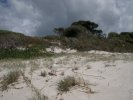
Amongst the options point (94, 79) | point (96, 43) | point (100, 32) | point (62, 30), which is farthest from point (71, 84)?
point (100, 32)

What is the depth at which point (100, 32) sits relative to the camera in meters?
43.3

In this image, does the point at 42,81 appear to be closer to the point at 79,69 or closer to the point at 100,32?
the point at 79,69

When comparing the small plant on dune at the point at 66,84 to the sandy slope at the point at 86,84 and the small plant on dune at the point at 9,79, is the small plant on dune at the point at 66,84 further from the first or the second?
the small plant on dune at the point at 9,79

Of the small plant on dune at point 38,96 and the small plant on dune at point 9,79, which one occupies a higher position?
the small plant on dune at point 9,79

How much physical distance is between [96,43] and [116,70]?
1894cm

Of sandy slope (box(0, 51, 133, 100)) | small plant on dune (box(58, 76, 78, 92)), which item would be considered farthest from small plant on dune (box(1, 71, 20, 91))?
small plant on dune (box(58, 76, 78, 92))

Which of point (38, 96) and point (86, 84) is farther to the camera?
point (86, 84)

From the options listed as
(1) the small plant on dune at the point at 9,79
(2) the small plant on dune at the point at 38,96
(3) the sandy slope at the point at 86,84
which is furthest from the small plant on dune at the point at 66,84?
(1) the small plant on dune at the point at 9,79

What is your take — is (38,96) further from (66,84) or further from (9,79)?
(9,79)

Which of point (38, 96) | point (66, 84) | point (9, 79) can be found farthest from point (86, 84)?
point (9, 79)

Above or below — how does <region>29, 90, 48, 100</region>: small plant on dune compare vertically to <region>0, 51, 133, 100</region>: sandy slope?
below

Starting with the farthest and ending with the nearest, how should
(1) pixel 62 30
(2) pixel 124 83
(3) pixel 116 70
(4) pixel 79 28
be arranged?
1. (1) pixel 62 30
2. (4) pixel 79 28
3. (3) pixel 116 70
4. (2) pixel 124 83

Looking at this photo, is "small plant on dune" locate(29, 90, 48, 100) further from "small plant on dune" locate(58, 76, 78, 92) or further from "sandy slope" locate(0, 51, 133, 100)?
"small plant on dune" locate(58, 76, 78, 92)

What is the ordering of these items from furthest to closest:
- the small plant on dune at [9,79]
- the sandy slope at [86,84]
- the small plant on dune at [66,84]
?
the small plant on dune at [9,79]
the small plant on dune at [66,84]
the sandy slope at [86,84]
